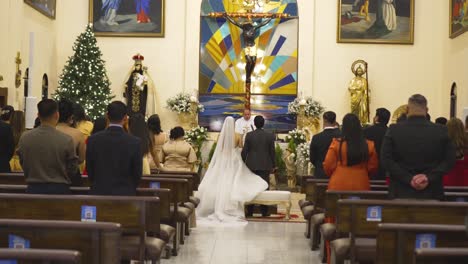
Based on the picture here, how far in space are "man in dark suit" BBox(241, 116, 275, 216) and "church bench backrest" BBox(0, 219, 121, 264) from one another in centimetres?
912

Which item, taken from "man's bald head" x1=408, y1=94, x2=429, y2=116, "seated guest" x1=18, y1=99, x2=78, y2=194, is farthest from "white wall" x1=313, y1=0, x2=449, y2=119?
"seated guest" x1=18, y1=99, x2=78, y2=194

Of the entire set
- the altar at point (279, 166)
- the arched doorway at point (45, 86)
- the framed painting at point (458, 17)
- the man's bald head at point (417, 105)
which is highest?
the framed painting at point (458, 17)

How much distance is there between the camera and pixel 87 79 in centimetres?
2072

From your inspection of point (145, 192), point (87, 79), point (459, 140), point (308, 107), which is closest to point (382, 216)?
point (459, 140)

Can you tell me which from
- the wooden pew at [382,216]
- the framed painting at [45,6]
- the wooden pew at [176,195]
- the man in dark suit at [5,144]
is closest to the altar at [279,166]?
the framed painting at [45,6]

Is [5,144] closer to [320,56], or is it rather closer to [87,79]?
[87,79]

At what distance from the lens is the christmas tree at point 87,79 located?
20422mm

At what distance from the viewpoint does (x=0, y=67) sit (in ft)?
57.8

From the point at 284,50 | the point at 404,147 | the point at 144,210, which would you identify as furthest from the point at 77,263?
the point at 284,50

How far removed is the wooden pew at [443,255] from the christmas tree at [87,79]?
16.8 m

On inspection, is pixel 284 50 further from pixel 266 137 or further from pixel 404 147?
pixel 404 147

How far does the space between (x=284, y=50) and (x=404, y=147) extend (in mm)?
15783

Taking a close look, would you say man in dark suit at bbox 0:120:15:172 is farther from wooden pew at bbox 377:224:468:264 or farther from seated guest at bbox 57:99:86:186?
wooden pew at bbox 377:224:468:264

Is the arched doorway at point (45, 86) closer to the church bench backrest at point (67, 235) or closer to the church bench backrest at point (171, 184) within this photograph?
the church bench backrest at point (171, 184)
